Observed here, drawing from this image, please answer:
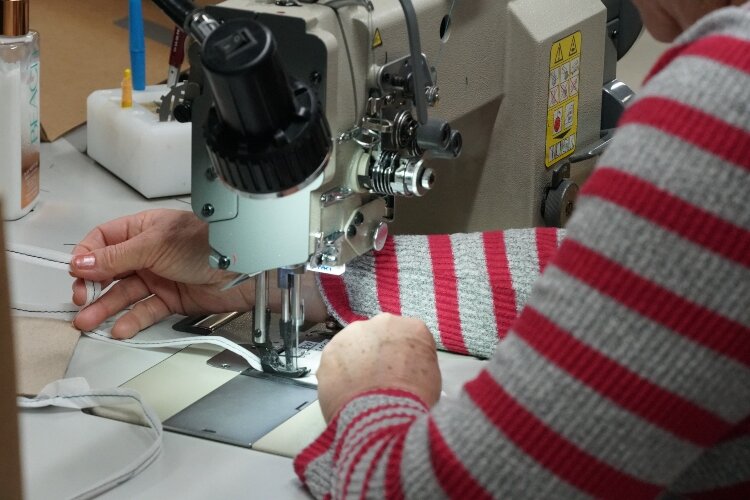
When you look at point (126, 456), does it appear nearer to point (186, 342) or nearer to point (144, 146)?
point (186, 342)

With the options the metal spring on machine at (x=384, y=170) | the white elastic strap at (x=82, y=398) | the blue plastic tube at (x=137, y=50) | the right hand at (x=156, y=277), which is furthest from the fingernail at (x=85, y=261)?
the blue plastic tube at (x=137, y=50)

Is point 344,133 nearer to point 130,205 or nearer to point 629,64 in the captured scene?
point 130,205

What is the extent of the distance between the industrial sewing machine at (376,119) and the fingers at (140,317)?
0.16 metres

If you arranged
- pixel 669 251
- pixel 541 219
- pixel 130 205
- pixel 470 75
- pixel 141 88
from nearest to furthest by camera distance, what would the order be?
1. pixel 669 251
2. pixel 470 75
3. pixel 541 219
4. pixel 130 205
5. pixel 141 88

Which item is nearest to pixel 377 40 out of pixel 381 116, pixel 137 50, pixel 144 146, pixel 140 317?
pixel 381 116

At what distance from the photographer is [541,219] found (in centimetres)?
162

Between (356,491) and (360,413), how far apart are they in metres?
0.09

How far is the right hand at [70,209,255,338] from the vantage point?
1.42 metres

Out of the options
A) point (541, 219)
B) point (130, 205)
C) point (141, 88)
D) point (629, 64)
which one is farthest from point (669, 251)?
point (629, 64)

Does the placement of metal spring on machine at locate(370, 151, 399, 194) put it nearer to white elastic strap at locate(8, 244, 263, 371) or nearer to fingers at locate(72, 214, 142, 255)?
white elastic strap at locate(8, 244, 263, 371)

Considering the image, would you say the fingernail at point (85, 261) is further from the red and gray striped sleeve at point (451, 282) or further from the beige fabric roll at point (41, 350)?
the red and gray striped sleeve at point (451, 282)

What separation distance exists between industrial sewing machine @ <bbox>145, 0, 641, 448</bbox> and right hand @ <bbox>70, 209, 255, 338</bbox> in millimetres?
144

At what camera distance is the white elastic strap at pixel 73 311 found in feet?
4.38

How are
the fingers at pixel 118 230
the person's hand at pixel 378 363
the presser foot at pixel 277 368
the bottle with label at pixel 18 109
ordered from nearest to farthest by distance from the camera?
the person's hand at pixel 378 363 < the presser foot at pixel 277 368 < the fingers at pixel 118 230 < the bottle with label at pixel 18 109
